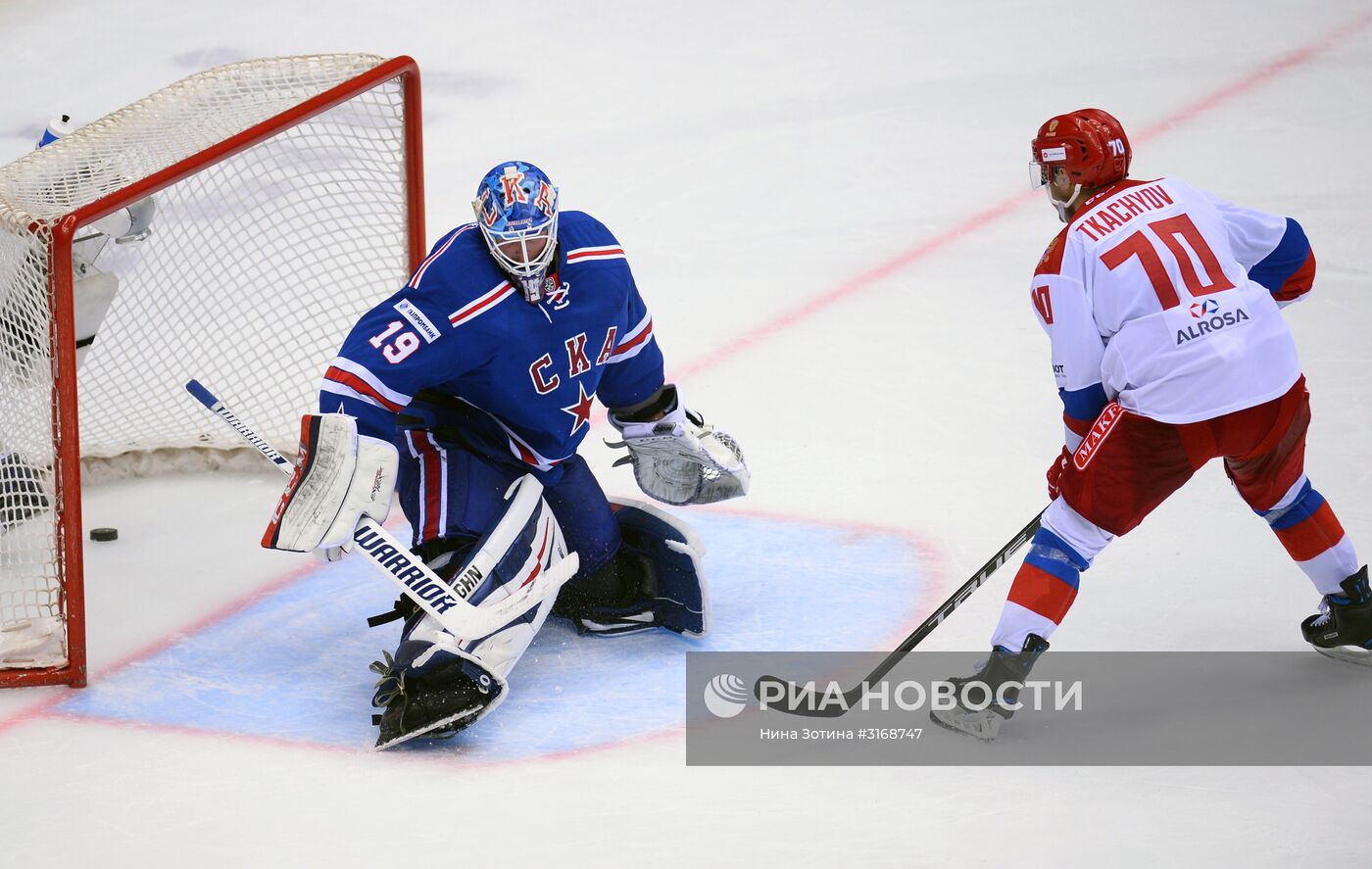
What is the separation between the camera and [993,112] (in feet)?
21.2

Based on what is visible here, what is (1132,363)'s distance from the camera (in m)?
2.78

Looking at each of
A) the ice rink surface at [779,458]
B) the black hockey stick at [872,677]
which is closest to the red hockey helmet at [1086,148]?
the black hockey stick at [872,677]

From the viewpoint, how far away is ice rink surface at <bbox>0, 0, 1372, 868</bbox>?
2711 mm

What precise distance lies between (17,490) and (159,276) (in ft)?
2.64

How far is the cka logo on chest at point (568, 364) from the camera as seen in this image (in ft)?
10.1

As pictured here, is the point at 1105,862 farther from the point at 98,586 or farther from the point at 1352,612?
the point at 98,586

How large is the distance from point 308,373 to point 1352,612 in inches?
108

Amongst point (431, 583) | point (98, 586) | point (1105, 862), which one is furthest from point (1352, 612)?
point (98, 586)

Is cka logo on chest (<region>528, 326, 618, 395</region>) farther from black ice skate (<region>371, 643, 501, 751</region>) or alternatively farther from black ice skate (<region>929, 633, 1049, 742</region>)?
black ice skate (<region>929, 633, 1049, 742</region>)

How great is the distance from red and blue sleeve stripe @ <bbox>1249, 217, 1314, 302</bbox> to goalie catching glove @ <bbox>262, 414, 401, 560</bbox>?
1.62 meters

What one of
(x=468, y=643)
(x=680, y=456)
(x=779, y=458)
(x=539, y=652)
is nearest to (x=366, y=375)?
(x=468, y=643)

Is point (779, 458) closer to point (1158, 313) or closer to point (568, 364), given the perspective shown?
point (568, 364)

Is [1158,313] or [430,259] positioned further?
[430,259]

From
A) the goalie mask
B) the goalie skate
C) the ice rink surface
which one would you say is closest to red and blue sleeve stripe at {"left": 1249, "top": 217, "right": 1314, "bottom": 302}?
the ice rink surface
